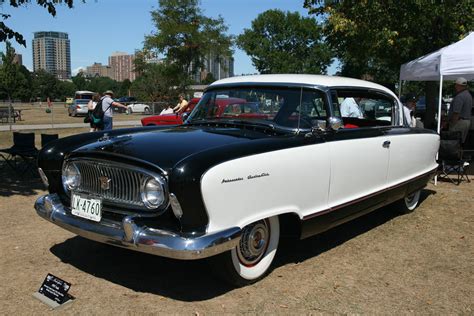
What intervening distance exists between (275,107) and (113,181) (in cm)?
166

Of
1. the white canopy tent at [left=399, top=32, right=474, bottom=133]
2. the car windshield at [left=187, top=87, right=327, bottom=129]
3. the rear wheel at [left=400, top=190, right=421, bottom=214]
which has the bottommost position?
the rear wheel at [left=400, top=190, right=421, bottom=214]

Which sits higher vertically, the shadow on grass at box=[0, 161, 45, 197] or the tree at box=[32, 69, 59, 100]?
the tree at box=[32, 69, 59, 100]

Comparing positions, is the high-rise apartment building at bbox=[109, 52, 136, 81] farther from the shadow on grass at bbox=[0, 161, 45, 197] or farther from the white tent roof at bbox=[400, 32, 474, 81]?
the white tent roof at bbox=[400, 32, 474, 81]

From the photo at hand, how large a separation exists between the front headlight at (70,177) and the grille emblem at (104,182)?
36cm

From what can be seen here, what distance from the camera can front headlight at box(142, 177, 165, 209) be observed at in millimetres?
3283

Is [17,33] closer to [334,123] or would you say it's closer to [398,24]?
[334,123]

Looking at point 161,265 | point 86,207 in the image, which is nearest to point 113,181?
point 86,207

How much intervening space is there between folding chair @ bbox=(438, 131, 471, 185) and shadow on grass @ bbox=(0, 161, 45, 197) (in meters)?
6.76

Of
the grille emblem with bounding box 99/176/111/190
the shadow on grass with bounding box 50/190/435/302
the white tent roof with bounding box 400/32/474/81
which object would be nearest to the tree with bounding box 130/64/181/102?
the white tent roof with bounding box 400/32/474/81

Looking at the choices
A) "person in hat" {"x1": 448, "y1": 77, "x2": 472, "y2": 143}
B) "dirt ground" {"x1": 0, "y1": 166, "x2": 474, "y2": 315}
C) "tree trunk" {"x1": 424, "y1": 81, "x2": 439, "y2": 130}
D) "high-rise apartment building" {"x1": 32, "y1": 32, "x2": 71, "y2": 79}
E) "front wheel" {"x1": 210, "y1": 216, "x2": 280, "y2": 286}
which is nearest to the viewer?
"dirt ground" {"x1": 0, "y1": 166, "x2": 474, "y2": 315}

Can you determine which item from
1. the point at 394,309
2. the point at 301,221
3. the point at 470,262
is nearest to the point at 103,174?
the point at 301,221

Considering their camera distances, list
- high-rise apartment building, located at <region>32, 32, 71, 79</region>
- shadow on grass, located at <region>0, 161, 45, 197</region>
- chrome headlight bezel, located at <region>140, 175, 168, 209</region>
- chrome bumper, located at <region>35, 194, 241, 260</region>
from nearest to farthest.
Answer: chrome bumper, located at <region>35, 194, 241, 260</region> < chrome headlight bezel, located at <region>140, 175, 168, 209</region> < shadow on grass, located at <region>0, 161, 45, 197</region> < high-rise apartment building, located at <region>32, 32, 71, 79</region>

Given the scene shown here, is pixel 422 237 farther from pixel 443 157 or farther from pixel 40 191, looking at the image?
pixel 40 191

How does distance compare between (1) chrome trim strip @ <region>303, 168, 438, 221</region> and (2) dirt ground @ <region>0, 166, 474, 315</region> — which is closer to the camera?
(2) dirt ground @ <region>0, 166, 474, 315</region>
